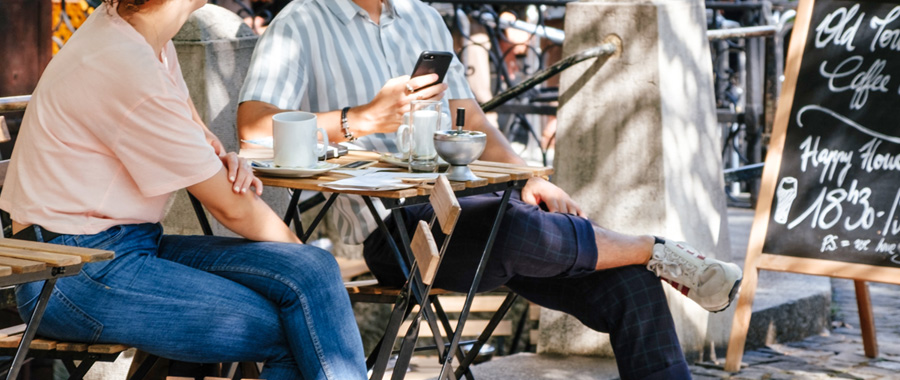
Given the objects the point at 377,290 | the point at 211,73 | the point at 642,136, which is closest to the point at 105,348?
the point at 377,290

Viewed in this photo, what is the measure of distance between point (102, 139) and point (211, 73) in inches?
64.5

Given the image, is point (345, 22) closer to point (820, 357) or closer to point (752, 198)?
point (820, 357)

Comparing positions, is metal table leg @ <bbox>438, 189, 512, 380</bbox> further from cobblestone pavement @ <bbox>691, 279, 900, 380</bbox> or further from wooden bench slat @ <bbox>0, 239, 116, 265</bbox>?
cobblestone pavement @ <bbox>691, 279, 900, 380</bbox>

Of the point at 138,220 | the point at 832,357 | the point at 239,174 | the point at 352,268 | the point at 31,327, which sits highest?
the point at 239,174

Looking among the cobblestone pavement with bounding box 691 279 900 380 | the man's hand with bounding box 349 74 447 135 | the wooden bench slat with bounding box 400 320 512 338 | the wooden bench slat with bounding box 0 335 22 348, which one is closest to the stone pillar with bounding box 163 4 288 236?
the man's hand with bounding box 349 74 447 135

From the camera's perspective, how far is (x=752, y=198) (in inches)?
287

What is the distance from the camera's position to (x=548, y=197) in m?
3.32

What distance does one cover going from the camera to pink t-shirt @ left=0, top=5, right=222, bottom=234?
2.34m

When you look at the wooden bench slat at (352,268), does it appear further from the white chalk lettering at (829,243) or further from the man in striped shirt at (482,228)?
the white chalk lettering at (829,243)

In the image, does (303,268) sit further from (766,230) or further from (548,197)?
(766,230)

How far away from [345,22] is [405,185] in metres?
1.11

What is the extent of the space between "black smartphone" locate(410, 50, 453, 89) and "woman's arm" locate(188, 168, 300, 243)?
0.61 meters

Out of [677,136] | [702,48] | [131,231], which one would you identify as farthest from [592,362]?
[131,231]

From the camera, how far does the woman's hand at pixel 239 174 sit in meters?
2.47
